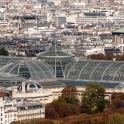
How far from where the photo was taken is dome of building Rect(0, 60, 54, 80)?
69.8 metres

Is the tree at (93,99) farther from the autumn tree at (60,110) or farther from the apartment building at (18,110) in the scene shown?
the apartment building at (18,110)

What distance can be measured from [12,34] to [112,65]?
163 ft

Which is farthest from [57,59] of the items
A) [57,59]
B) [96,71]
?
[96,71]

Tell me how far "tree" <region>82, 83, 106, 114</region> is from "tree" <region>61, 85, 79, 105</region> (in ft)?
1.54

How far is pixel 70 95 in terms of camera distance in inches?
2598

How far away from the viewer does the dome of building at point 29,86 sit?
65062 mm

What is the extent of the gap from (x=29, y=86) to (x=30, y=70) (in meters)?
4.81

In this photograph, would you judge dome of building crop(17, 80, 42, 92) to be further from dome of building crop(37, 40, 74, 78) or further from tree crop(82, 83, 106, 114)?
dome of building crop(37, 40, 74, 78)

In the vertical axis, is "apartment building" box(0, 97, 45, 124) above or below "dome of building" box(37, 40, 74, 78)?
below

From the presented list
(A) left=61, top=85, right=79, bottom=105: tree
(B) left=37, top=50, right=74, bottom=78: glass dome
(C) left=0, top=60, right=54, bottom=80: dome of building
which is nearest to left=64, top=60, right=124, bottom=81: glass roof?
(B) left=37, top=50, right=74, bottom=78: glass dome

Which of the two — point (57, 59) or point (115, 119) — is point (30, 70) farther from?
point (115, 119)

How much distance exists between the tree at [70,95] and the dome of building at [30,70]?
2.69 metres

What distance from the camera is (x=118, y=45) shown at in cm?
10350

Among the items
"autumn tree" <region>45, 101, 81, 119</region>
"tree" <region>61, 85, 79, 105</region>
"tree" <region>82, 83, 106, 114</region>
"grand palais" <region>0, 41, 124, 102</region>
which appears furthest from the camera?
"grand palais" <region>0, 41, 124, 102</region>
